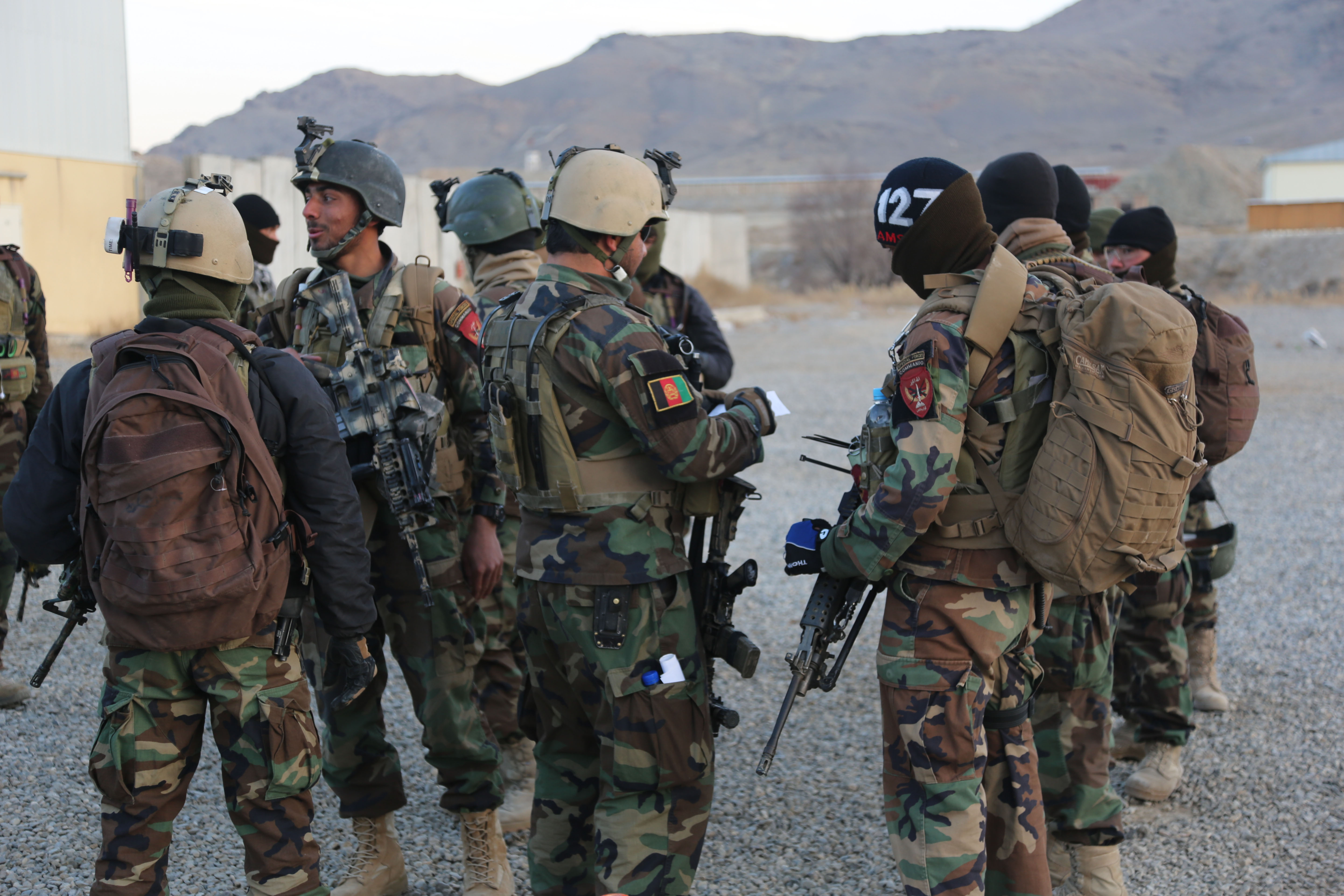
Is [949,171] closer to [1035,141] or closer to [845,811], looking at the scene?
[845,811]

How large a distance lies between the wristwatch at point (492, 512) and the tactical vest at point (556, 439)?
825 mm

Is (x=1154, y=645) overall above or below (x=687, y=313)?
below

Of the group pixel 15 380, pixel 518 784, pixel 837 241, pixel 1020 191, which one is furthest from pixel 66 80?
pixel 837 241

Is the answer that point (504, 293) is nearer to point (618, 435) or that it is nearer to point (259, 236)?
point (618, 435)

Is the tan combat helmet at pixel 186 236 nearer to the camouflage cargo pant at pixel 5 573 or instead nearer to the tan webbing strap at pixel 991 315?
the tan webbing strap at pixel 991 315

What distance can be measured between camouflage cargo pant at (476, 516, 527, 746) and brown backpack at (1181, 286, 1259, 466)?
2.69 m

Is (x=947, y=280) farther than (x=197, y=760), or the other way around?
(x=947, y=280)

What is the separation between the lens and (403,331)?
Answer: 3812 millimetres

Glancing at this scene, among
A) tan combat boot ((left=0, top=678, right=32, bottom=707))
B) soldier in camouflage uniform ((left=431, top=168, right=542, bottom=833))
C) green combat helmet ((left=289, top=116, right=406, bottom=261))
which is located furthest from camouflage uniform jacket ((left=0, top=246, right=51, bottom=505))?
green combat helmet ((left=289, top=116, right=406, bottom=261))

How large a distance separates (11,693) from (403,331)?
9.61 ft

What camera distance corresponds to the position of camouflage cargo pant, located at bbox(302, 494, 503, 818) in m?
3.69

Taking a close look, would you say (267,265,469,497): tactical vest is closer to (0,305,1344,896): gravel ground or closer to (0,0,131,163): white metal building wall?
(0,305,1344,896): gravel ground

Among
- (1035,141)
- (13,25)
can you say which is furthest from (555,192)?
(1035,141)

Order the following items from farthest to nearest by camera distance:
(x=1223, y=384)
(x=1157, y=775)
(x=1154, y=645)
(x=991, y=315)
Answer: (x=1154, y=645) → (x=1157, y=775) → (x=1223, y=384) → (x=991, y=315)
